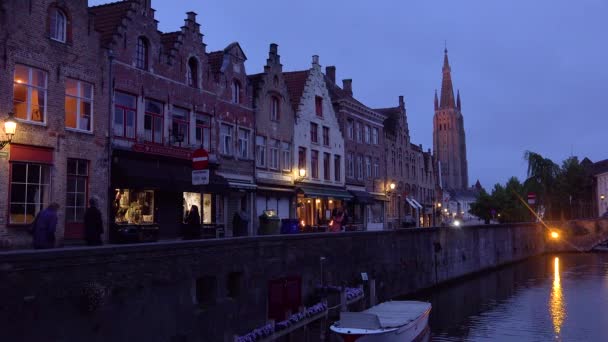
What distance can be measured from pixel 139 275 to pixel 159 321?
1.31 meters

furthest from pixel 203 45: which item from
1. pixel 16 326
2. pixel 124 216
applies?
pixel 16 326

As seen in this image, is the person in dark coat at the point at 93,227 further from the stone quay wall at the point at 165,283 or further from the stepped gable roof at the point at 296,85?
the stepped gable roof at the point at 296,85

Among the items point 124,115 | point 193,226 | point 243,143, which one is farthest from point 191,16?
point 193,226

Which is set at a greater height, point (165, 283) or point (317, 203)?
point (317, 203)

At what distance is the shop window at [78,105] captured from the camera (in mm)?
21812

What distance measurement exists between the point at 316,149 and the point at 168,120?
50.3 feet

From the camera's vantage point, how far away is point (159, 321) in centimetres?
1338

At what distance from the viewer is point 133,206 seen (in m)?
24.8

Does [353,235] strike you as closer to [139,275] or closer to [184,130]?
[184,130]

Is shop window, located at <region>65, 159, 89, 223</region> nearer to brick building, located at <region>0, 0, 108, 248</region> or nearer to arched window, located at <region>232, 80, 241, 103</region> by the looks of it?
brick building, located at <region>0, 0, 108, 248</region>

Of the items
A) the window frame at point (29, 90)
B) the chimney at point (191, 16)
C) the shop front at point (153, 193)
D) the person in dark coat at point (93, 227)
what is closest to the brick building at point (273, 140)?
the shop front at point (153, 193)

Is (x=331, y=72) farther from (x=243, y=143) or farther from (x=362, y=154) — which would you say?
(x=243, y=143)

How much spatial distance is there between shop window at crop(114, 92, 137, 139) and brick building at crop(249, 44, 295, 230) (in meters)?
9.57

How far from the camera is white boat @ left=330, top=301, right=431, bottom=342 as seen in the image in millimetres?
16531
